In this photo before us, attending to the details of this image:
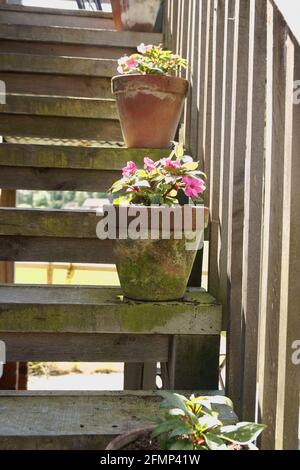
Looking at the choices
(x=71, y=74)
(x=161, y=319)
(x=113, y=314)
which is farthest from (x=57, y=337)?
(x=71, y=74)

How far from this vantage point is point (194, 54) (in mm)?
2213

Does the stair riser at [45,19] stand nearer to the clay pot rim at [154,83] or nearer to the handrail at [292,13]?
the clay pot rim at [154,83]

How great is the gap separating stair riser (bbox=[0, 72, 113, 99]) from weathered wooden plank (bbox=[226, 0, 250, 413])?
160 cm

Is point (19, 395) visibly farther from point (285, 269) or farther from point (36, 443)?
point (285, 269)

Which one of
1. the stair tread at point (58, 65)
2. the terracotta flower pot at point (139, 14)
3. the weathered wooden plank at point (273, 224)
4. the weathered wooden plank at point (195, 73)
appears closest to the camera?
the weathered wooden plank at point (273, 224)

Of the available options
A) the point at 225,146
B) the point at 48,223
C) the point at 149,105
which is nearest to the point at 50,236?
the point at 48,223

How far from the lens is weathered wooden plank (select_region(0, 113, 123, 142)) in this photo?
2584 mm

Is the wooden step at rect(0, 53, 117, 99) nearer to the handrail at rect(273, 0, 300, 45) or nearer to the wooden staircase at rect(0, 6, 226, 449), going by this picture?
the wooden staircase at rect(0, 6, 226, 449)

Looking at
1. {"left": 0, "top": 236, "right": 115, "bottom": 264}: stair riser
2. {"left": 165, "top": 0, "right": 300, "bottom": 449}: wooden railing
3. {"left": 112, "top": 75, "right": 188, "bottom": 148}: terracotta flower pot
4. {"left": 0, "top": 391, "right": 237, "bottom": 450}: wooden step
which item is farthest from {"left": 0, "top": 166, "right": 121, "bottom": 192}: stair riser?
{"left": 0, "top": 391, "right": 237, "bottom": 450}: wooden step

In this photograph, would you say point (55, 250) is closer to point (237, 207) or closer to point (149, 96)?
point (237, 207)

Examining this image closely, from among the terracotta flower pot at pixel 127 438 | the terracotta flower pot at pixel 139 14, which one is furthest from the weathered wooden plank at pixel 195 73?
the terracotta flower pot at pixel 139 14

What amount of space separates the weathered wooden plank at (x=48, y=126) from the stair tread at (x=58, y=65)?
42cm

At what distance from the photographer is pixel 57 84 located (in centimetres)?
298

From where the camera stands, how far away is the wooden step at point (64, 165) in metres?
2.12
